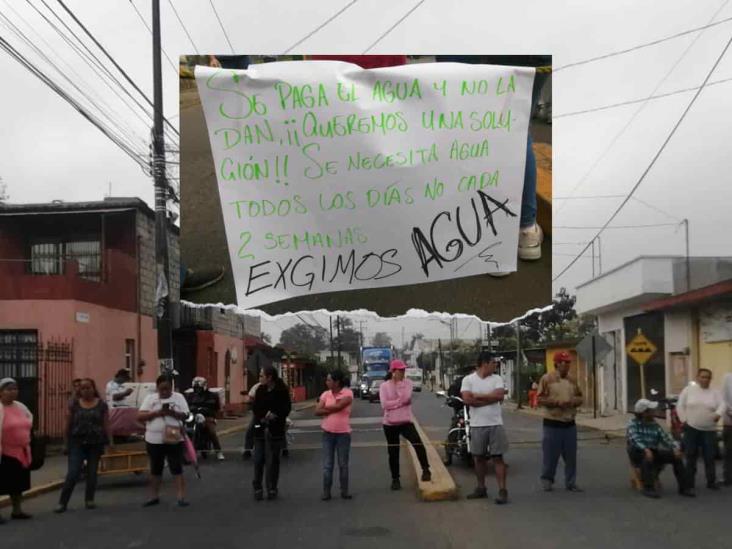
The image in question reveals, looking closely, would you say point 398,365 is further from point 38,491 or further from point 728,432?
point 38,491

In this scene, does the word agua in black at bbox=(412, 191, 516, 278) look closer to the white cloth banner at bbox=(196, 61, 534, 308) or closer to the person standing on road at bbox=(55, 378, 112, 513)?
the white cloth banner at bbox=(196, 61, 534, 308)

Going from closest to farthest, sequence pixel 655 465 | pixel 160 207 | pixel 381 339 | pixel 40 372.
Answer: pixel 381 339 → pixel 655 465 → pixel 160 207 → pixel 40 372

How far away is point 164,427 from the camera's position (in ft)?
33.7

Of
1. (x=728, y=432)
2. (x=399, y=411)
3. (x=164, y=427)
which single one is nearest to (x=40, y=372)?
(x=164, y=427)

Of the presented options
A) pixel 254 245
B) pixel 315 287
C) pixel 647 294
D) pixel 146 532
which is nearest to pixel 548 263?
pixel 315 287

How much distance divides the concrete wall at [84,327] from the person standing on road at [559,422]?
39.7ft

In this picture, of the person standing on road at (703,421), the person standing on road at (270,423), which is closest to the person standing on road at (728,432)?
the person standing on road at (703,421)

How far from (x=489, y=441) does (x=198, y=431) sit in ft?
21.5

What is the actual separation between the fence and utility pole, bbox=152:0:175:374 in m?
6.57

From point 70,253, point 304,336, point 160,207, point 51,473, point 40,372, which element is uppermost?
point 70,253

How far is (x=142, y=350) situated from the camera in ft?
78.8

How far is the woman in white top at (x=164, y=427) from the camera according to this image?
10242 mm

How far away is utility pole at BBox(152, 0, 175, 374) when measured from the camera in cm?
1104

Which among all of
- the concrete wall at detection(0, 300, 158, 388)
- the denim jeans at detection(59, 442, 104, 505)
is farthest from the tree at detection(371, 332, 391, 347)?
the concrete wall at detection(0, 300, 158, 388)
